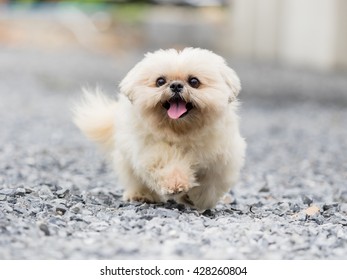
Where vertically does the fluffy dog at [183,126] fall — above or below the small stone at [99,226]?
above

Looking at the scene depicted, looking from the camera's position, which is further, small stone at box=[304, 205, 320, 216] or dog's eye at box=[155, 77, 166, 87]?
small stone at box=[304, 205, 320, 216]

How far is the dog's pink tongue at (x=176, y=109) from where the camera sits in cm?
488

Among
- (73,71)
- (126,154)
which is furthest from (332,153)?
(73,71)

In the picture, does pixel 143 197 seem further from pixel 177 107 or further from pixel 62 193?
pixel 177 107

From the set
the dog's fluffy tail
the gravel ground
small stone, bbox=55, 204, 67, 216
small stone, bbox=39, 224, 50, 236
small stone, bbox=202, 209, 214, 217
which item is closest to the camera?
the gravel ground

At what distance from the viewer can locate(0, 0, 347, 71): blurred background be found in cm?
1780

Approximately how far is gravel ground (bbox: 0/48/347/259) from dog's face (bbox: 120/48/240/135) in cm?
58

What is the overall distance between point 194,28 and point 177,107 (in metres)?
17.0

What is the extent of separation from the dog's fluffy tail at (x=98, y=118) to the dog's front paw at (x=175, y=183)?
116cm

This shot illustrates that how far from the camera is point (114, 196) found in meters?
5.93

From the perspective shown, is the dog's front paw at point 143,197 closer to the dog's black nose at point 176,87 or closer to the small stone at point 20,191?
the small stone at point 20,191

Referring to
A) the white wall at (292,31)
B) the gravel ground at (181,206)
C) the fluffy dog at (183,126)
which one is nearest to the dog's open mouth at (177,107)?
the fluffy dog at (183,126)

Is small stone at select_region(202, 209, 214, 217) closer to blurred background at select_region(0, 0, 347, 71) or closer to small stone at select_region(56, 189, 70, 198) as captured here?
small stone at select_region(56, 189, 70, 198)

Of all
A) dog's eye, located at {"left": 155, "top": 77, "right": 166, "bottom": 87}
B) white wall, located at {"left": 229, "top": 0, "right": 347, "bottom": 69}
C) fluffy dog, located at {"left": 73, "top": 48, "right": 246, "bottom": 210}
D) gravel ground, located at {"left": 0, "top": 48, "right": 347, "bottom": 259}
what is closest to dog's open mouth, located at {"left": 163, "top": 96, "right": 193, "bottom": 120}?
fluffy dog, located at {"left": 73, "top": 48, "right": 246, "bottom": 210}
